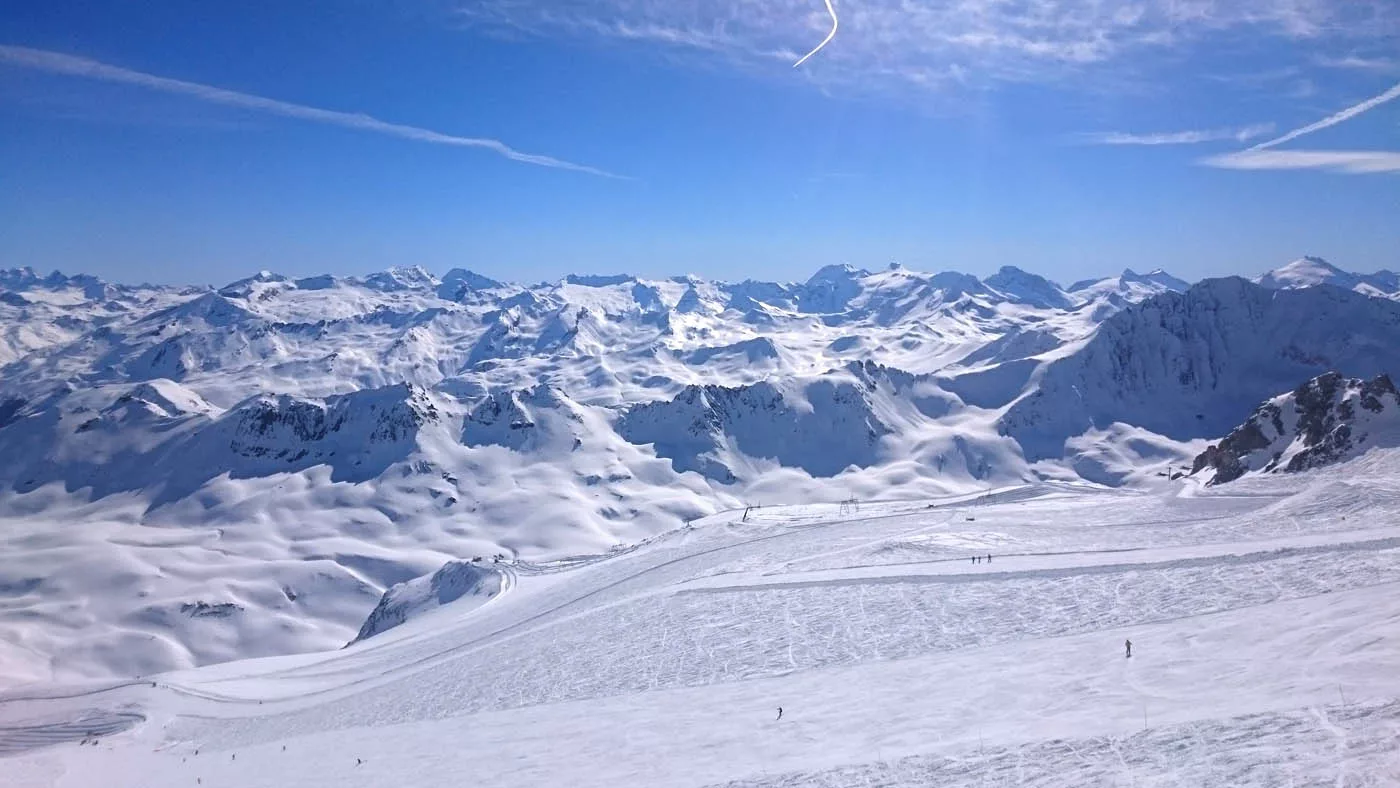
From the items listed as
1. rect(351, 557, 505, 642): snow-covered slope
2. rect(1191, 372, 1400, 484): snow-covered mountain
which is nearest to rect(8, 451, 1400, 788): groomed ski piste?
rect(1191, 372, 1400, 484): snow-covered mountain

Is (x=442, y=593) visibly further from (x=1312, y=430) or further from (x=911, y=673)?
(x=1312, y=430)

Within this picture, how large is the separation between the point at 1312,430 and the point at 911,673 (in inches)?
2612

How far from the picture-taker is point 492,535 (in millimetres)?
199125

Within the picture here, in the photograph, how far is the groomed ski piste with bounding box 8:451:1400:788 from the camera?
52.4ft

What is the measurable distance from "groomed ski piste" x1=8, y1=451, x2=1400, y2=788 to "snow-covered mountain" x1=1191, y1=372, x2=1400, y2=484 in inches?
539

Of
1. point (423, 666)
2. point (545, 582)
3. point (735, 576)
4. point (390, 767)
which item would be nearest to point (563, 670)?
point (390, 767)

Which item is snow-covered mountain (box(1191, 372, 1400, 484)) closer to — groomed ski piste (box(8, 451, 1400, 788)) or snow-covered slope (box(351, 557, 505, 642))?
groomed ski piste (box(8, 451, 1400, 788))

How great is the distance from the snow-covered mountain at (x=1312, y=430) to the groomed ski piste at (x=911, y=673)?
13696 mm

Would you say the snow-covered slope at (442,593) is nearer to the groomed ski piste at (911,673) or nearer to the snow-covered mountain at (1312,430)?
the groomed ski piste at (911,673)

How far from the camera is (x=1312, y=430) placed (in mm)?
69688

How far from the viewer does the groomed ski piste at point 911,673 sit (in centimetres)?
1598

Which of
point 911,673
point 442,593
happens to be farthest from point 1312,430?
point 442,593

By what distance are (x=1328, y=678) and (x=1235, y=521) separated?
2501 centimetres

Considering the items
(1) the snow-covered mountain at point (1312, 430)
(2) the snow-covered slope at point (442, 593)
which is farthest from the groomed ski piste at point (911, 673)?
(2) the snow-covered slope at point (442, 593)
